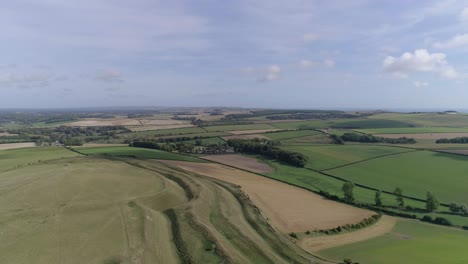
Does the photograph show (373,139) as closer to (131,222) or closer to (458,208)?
(458,208)

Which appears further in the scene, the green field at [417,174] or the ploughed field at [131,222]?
the green field at [417,174]

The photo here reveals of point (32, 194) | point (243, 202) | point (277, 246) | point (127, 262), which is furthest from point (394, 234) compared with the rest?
point (32, 194)

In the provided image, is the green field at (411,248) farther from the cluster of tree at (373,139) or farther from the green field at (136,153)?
the cluster of tree at (373,139)

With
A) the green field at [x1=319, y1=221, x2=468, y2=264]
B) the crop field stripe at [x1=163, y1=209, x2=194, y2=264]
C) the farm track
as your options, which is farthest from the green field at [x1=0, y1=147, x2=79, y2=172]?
the green field at [x1=319, y1=221, x2=468, y2=264]

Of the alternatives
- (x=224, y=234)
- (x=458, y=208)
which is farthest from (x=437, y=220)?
(x=224, y=234)

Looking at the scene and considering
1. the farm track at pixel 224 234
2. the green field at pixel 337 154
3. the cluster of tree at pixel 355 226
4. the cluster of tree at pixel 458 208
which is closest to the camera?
the farm track at pixel 224 234

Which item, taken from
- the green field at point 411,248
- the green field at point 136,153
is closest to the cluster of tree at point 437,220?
the green field at point 411,248

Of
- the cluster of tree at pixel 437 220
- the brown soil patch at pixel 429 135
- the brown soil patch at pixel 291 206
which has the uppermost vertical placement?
the brown soil patch at pixel 429 135
